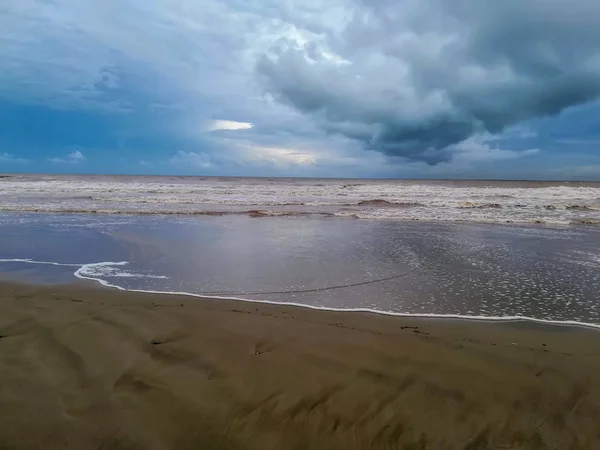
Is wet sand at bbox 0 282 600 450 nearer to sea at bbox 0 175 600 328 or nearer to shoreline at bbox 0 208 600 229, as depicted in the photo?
sea at bbox 0 175 600 328

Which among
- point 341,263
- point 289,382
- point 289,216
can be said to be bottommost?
point 289,382

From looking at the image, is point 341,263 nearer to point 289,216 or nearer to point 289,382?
point 289,382

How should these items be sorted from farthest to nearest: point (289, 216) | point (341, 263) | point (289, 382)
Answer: point (289, 216)
point (341, 263)
point (289, 382)

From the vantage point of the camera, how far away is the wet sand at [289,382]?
9.25 ft

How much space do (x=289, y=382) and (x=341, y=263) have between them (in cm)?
514

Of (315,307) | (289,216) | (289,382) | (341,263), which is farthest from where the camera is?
(289,216)

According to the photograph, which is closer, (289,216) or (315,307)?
(315,307)

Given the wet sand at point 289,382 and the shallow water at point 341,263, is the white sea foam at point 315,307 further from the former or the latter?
the wet sand at point 289,382

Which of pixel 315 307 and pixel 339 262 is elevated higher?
pixel 339 262

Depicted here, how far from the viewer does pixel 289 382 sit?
136 inches

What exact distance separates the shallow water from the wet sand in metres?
1.02

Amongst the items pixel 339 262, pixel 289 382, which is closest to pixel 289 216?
pixel 339 262

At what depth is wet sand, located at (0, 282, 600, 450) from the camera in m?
2.82

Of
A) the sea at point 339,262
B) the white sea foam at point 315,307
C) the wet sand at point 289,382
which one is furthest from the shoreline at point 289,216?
the wet sand at point 289,382
